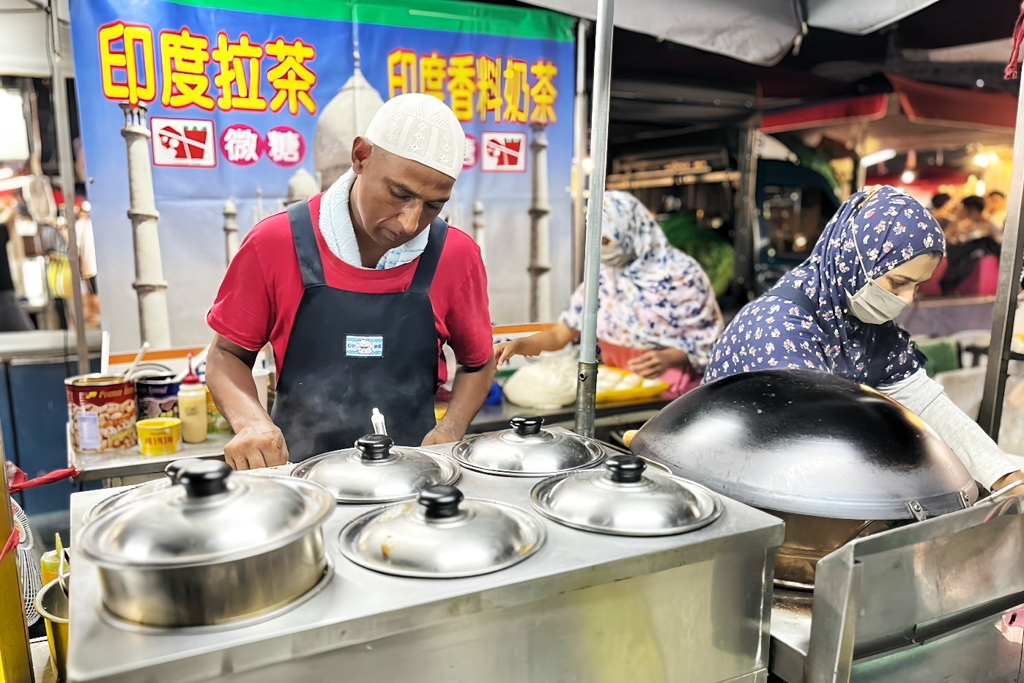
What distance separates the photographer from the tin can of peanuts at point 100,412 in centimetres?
252

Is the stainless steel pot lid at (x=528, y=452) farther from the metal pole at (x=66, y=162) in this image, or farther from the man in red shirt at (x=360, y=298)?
the metal pole at (x=66, y=162)

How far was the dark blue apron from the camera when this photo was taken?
182 cm

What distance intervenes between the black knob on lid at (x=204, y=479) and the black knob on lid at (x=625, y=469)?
1.82ft

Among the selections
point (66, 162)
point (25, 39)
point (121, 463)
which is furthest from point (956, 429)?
point (25, 39)

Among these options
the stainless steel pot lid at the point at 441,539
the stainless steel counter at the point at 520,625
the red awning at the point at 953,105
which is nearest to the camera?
the stainless steel counter at the point at 520,625

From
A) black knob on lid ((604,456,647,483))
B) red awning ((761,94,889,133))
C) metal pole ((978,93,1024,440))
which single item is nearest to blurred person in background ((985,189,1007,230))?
red awning ((761,94,889,133))

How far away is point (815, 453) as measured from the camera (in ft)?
3.81

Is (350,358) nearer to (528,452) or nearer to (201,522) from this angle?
(528,452)

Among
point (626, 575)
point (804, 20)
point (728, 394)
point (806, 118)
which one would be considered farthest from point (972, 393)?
point (626, 575)

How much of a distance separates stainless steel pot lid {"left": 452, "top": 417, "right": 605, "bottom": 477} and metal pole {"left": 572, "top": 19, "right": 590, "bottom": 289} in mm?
2191

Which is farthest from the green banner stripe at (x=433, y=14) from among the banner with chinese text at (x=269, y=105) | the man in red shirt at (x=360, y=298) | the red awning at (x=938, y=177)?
the red awning at (x=938, y=177)

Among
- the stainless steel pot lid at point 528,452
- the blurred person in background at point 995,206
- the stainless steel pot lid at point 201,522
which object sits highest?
the blurred person in background at point 995,206

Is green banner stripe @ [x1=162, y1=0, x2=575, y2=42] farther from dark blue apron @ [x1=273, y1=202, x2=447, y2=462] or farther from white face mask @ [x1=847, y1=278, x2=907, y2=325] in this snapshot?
white face mask @ [x1=847, y1=278, x2=907, y2=325]

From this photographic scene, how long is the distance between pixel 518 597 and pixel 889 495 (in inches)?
27.0
